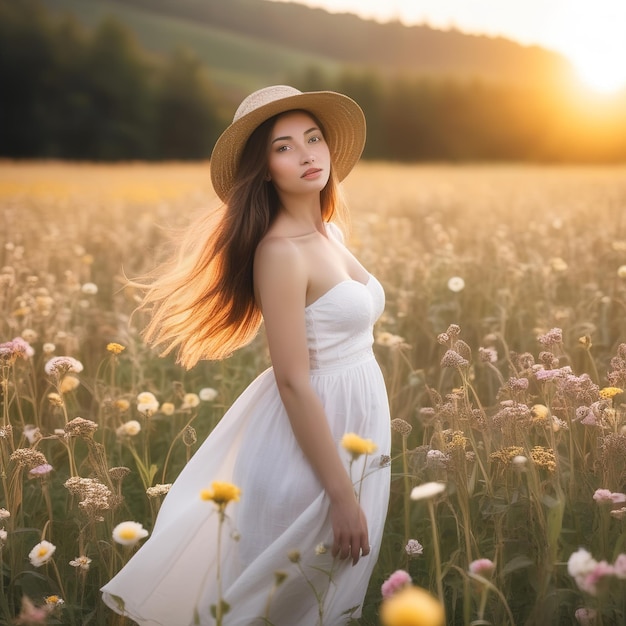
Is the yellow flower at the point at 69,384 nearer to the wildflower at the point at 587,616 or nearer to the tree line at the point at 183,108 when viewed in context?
the wildflower at the point at 587,616

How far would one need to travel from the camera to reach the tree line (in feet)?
132

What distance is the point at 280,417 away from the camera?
209 cm

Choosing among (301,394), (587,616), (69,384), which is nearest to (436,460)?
(301,394)

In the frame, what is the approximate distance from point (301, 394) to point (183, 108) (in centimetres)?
4427

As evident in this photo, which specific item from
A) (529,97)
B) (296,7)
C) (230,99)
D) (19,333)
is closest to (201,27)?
(296,7)

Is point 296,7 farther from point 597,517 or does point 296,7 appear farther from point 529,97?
point 597,517

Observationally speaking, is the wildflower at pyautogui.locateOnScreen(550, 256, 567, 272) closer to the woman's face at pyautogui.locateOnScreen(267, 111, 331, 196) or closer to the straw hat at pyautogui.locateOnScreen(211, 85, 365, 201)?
the straw hat at pyautogui.locateOnScreen(211, 85, 365, 201)

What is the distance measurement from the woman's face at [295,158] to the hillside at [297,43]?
49.0m

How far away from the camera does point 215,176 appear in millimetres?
2287

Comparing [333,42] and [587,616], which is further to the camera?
[333,42]

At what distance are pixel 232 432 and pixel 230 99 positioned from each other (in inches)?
1908

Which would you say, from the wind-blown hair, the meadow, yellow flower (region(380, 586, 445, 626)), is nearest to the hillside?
the meadow

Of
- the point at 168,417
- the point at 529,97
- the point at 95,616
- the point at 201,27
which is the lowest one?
the point at 95,616

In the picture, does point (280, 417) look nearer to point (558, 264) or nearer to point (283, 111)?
point (283, 111)
